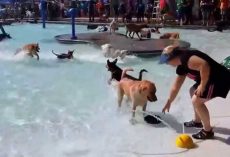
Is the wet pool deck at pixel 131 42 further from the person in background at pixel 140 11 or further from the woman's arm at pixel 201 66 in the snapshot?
the woman's arm at pixel 201 66

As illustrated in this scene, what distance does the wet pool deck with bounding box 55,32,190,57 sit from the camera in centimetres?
1364

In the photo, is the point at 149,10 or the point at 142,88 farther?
the point at 149,10

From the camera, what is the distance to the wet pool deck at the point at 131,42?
1364 centimetres

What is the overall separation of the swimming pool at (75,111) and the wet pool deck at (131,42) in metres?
0.46

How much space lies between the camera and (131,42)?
16.1 metres

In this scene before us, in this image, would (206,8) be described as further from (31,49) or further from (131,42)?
(31,49)

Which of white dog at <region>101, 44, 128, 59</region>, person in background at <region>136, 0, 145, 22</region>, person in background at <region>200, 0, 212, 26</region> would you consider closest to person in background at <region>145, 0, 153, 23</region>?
person in background at <region>136, 0, 145, 22</region>

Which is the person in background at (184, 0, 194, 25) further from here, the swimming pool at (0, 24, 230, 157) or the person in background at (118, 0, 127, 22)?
the swimming pool at (0, 24, 230, 157)

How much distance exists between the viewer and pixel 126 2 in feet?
91.5

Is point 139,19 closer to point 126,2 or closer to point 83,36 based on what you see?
point 126,2

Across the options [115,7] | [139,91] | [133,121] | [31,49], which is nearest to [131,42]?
[31,49]

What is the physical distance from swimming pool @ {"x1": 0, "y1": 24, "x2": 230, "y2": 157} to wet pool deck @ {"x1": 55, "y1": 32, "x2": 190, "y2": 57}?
46cm

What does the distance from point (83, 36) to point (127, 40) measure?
255cm

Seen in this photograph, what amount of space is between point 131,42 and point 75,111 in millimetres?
8694
